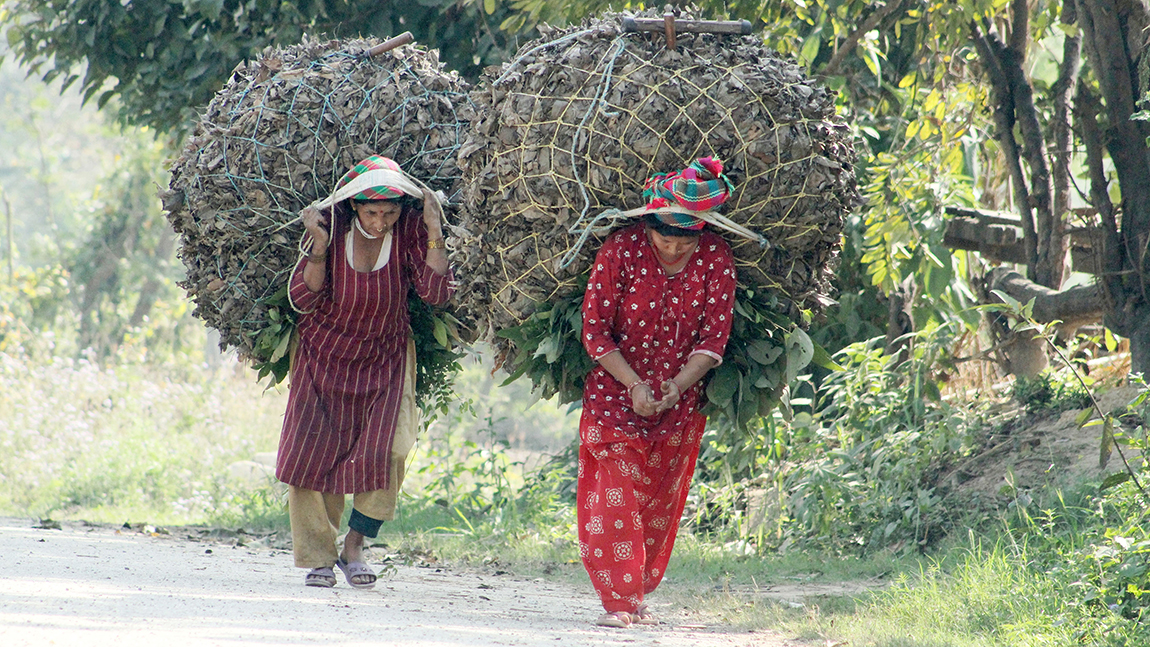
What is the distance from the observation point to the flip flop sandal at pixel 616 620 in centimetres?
418

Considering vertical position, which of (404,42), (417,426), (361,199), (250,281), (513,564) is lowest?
(513,564)

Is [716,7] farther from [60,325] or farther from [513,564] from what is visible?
[60,325]

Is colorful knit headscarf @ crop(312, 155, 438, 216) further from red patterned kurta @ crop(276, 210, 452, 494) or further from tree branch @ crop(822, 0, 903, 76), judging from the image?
tree branch @ crop(822, 0, 903, 76)

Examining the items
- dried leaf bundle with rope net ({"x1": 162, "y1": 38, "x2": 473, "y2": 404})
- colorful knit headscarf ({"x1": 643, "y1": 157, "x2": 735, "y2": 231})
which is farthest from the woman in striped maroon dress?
colorful knit headscarf ({"x1": 643, "y1": 157, "x2": 735, "y2": 231})

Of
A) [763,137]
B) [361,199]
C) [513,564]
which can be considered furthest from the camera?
[513,564]

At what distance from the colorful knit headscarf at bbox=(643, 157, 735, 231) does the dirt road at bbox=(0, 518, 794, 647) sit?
1394mm

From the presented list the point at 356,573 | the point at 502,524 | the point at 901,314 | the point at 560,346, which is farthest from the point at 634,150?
the point at 901,314

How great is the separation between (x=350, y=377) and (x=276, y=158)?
3.11 feet

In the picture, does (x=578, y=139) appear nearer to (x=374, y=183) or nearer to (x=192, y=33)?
(x=374, y=183)

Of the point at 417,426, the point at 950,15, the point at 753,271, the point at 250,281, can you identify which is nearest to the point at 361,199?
the point at 250,281

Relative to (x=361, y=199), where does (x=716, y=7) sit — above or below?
above

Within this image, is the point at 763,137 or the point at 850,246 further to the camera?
the point at 850,246

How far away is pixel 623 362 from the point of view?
4277mm

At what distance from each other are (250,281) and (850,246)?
3766mm
